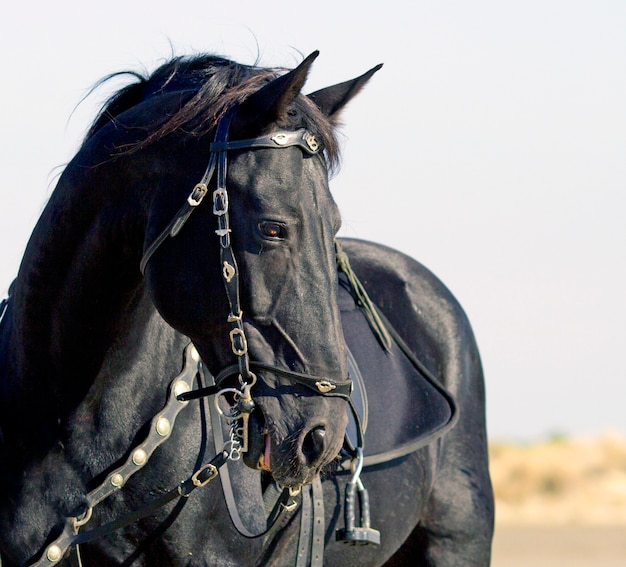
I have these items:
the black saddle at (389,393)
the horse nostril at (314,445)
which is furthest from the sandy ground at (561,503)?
the horse nostril at (314,445)

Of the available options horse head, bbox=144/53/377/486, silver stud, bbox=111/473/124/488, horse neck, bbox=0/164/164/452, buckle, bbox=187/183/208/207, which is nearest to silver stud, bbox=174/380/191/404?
horse neck, bbox=0/164/164/452

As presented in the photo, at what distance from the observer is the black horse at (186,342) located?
3.36 metres

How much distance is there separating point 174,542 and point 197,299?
36.4 inches

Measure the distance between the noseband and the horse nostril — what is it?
0.11 m

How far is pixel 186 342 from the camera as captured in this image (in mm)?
4086

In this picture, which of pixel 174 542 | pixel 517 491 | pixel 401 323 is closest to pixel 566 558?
pixel 517 491

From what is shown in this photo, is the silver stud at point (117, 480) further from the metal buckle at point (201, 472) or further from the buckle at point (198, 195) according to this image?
the buckle at point (198, 195)

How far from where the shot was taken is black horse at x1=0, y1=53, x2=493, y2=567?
336 cm

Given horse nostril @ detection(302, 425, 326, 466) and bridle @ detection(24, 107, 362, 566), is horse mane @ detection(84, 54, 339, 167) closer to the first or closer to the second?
bridle @ detection(24, 107, 362, 566)

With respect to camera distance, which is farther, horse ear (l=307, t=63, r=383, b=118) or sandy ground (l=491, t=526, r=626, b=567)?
sandy ground (l=491, t=526, r=626, b=567)

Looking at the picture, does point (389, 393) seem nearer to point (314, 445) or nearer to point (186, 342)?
point (186, 342)

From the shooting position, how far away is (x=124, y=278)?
3854mm

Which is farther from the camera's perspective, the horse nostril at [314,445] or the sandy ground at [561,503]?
the sandy ground at [561,503]

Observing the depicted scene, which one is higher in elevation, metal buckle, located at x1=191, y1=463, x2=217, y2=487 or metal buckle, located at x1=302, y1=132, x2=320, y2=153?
metal buckle, located at x1=302, y1=132, x2=320, y2=153
